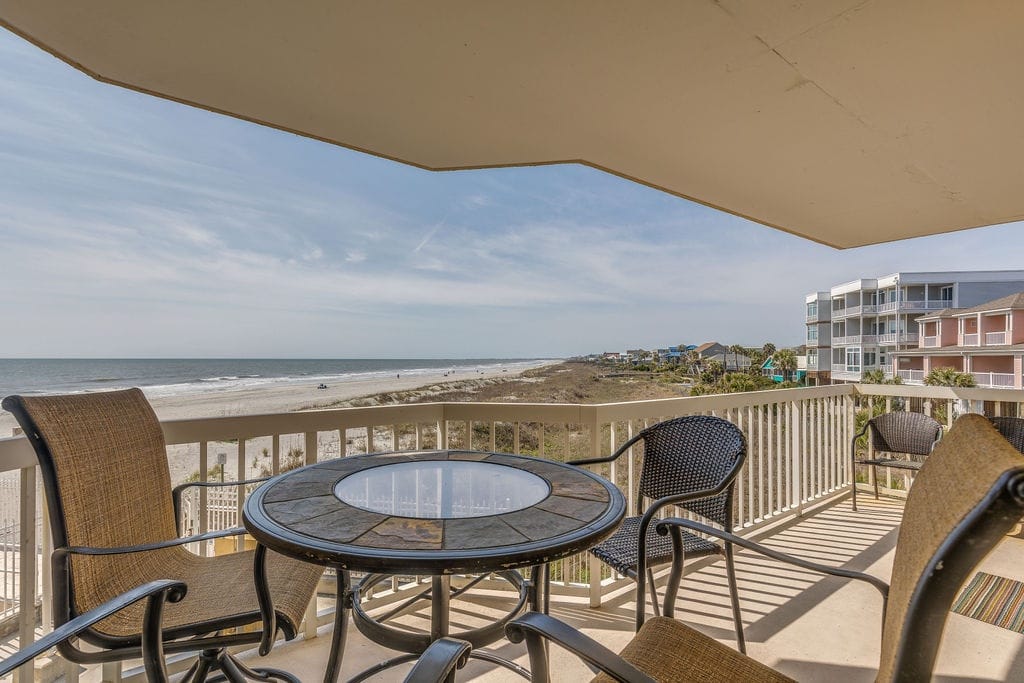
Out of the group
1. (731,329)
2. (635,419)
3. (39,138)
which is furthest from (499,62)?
(39,138)

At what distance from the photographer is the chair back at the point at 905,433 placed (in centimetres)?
377

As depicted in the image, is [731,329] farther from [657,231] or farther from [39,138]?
[39,138]

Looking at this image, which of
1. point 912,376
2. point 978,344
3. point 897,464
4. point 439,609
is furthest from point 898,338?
point 439,609

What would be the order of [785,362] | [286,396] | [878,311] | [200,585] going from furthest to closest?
[785,362] < [878,311] < [286,396] < [200,585]

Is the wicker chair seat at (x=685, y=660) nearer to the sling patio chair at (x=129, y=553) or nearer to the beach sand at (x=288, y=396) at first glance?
the sling patio chair at (x=129, y=553)

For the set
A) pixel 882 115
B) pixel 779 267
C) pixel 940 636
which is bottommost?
pixel 940 636

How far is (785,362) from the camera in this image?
83.3 feet

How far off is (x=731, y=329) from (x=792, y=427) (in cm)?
1575

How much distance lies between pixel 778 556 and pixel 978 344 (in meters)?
17.8

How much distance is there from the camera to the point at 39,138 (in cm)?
1480

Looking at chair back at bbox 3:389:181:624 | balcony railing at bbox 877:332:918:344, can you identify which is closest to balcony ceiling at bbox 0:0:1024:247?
chair back at bbox 3:389:181:624

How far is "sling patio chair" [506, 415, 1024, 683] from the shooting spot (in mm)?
613

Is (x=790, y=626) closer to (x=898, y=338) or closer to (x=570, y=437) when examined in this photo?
(x=570, y=437)

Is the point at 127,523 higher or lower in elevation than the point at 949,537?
lower
